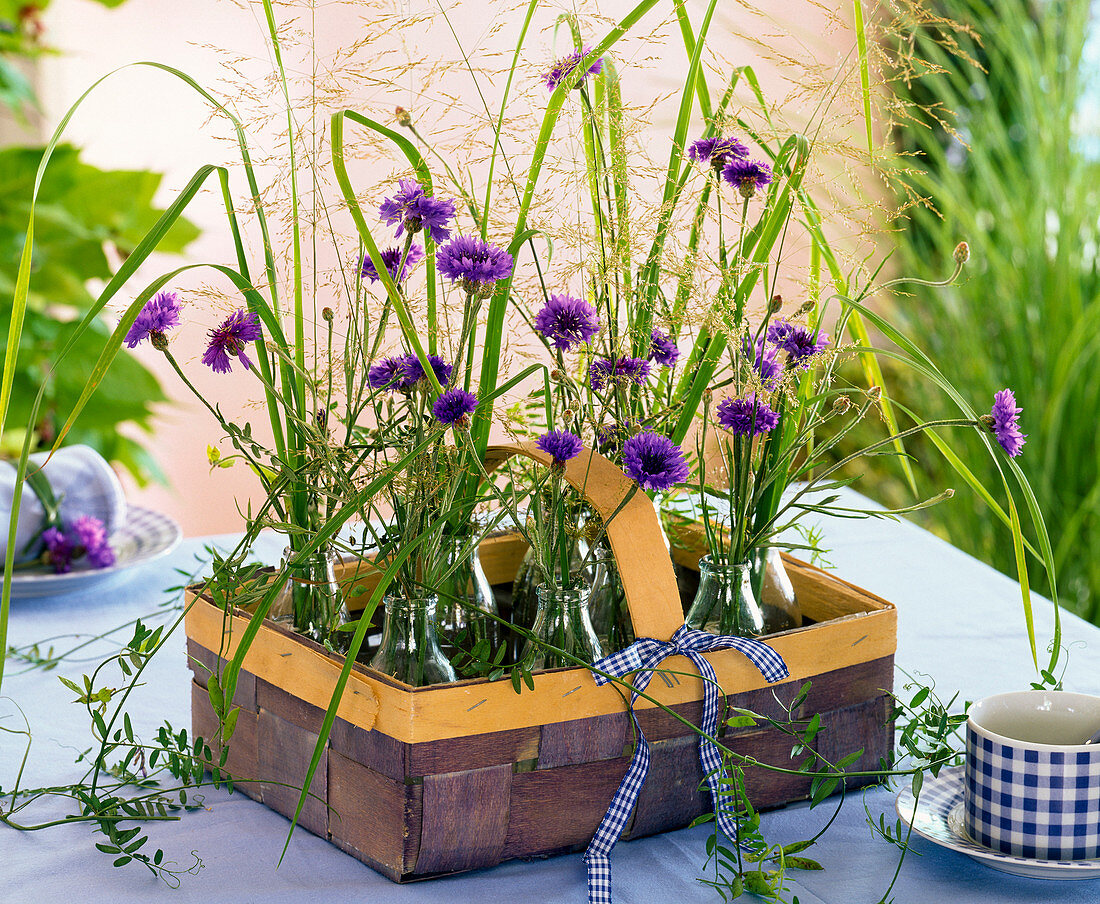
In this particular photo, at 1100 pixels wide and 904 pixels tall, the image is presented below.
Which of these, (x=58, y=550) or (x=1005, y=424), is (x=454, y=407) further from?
(x=58, y=550)

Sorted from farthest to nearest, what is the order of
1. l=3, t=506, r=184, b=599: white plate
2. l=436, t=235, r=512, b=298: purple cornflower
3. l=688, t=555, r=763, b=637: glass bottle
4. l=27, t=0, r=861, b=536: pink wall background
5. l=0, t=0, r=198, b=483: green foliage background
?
1. l=27, t=0, r=861, b=536: pink wall background
2. l=0, t=0, r=198, b=483: green foliage background
3. l=3, t=506, r=184, b=599: white plate
4. l=688, t=555, r=763, b=637: glass bottle
5. l=436, t=235, r=512, b=298: purple cornflower

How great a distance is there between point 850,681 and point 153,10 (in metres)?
2.28

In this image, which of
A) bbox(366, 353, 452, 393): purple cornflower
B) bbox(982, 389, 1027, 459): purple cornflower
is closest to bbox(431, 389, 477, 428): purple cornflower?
bbox(366, 353, 452, 393): purple cornflower

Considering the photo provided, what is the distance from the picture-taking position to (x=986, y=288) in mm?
1917

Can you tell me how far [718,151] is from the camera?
56cm

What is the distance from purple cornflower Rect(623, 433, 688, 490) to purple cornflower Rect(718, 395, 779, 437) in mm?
52

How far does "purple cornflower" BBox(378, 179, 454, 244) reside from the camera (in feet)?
1.65

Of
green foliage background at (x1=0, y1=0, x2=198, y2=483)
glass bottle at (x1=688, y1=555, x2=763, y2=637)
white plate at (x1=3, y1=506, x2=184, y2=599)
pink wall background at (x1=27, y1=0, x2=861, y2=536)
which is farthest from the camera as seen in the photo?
pink wall background at (x1=27, y1=0, x2=861, y2=536)

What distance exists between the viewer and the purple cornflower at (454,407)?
0.48 metres

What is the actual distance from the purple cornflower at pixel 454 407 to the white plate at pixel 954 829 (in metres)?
0.28

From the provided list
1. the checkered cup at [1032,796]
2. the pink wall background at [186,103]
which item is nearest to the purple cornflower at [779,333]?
the checkered cup at [1032,796]

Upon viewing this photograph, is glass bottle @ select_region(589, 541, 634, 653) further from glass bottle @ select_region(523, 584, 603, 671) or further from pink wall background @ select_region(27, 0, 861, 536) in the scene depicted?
pink wall background @ select_region(27, 0, 861, 536)

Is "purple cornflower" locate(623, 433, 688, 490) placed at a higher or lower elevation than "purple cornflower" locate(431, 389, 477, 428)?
lower

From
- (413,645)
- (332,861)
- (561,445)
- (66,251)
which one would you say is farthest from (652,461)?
(66,251)
